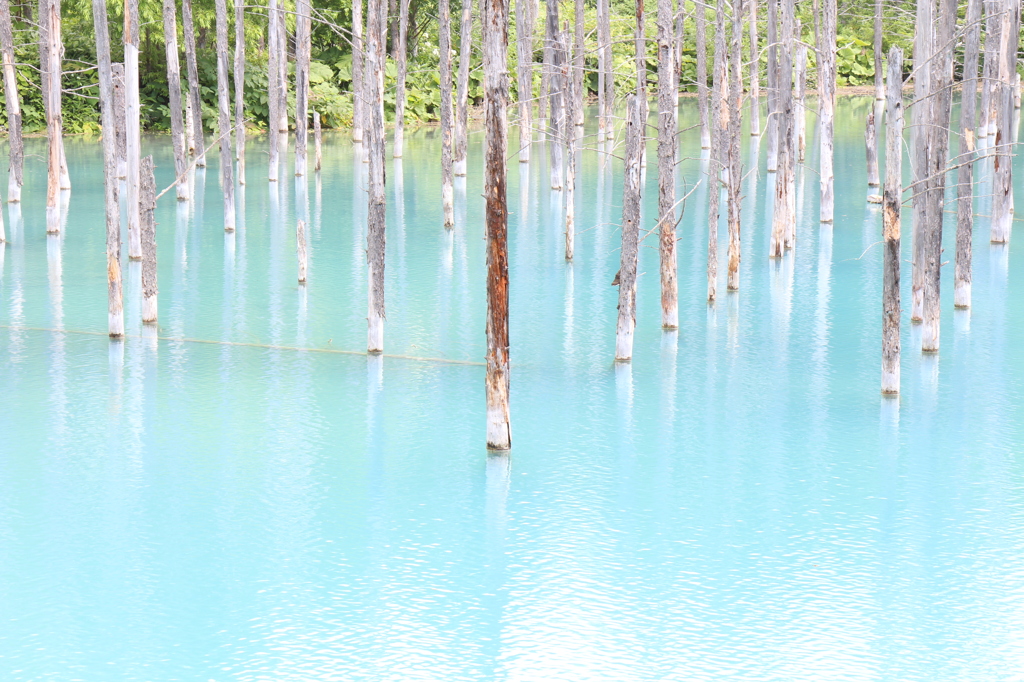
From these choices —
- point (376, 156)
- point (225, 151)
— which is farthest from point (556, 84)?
point (376, 156)

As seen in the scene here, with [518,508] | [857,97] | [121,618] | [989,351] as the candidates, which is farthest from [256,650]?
[857,97]

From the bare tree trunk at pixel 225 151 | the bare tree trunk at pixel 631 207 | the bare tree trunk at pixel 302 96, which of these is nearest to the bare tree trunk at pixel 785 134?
the bare tree trunk at pixel 631 207

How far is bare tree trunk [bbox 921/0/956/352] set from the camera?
43.8 ft

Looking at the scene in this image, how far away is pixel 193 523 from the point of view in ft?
32.9

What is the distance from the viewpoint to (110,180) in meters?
14.6

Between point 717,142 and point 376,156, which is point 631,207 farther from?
point 717,142

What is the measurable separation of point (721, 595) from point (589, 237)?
1465cm

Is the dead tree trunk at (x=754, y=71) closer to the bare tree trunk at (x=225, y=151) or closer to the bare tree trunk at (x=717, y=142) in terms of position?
the bare tree trunk at (x=717, y=142)

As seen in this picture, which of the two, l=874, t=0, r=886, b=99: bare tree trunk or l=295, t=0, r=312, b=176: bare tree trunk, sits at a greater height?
l=874, t=0, r=886, b=99: bare tree trunk

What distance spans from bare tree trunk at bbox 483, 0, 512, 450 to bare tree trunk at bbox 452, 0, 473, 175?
14.8 m

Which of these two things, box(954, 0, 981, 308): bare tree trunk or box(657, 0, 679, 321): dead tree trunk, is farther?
box(954, 0, 981, 308): bare tree trunk

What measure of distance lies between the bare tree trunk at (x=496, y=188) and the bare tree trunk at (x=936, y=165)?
5.20 metres

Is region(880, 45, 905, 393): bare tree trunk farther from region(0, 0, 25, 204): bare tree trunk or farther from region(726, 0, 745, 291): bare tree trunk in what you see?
region(0, 0, 25, 204): bare tree trunk

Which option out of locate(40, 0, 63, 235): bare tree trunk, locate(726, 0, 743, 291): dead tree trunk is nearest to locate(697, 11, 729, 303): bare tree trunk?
locate(726, 0, 743, 291): dead tree trunk
